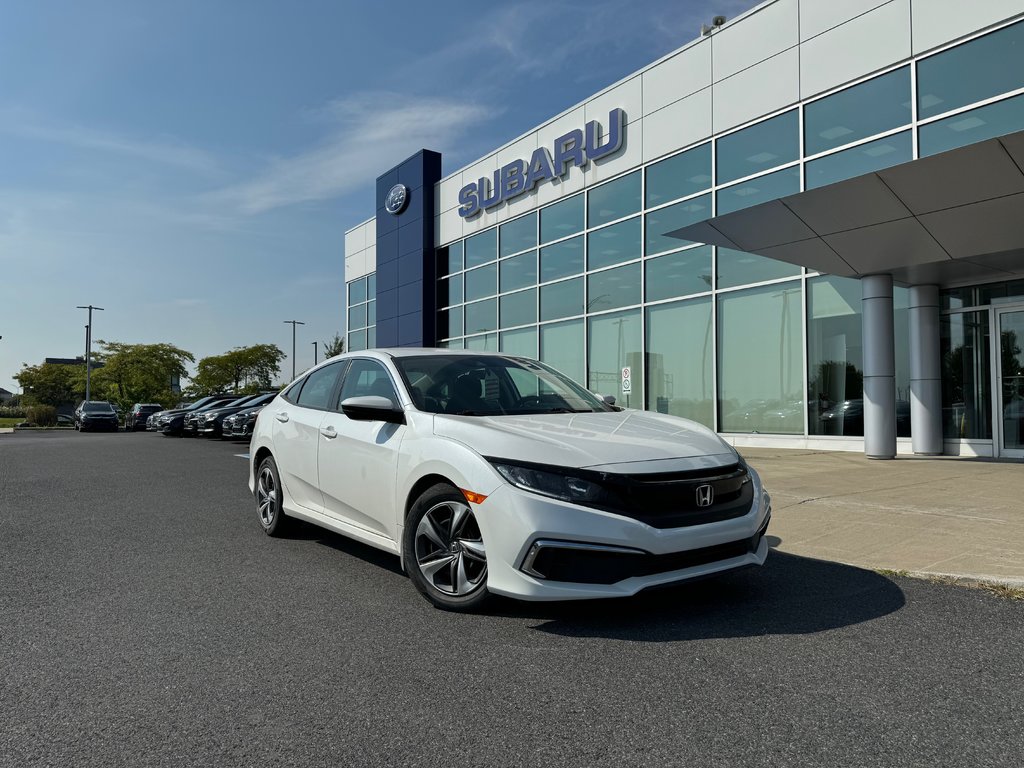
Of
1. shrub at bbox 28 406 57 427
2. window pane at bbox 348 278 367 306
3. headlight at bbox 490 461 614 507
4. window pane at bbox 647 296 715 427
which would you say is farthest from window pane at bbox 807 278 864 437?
shrub at bbox 28 406 57 427

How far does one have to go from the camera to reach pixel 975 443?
1293 centimetres

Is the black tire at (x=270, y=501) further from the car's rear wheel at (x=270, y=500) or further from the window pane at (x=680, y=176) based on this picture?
the window pane at (x=680, y=176)

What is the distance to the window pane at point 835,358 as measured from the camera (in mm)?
14258

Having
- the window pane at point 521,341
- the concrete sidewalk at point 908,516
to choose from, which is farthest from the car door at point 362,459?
the window pane at point 521,341

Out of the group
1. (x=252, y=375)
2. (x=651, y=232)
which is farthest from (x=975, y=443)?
(x=252, y=375)

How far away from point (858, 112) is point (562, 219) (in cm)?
880

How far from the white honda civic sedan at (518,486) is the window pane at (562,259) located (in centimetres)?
1553

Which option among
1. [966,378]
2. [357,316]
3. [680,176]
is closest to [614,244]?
[680,176]

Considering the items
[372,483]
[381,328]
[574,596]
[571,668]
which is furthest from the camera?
[381,328]

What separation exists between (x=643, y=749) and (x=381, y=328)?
29.4m

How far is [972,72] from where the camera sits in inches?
493

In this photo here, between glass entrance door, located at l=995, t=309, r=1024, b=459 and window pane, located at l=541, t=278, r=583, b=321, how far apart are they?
10198mm

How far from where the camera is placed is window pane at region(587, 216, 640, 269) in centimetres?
1903

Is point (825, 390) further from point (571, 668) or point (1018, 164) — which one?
point (571, 668)
